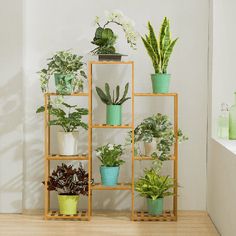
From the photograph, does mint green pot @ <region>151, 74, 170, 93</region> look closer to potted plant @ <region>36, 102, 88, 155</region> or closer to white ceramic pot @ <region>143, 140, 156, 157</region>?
white ceramic pot @ <region>143, 140, 156, 157</region>

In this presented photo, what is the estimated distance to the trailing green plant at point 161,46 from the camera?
15.3ft

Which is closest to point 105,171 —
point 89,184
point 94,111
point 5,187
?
point 89,184

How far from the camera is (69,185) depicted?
15.7ft

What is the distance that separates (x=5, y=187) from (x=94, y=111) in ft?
3.22

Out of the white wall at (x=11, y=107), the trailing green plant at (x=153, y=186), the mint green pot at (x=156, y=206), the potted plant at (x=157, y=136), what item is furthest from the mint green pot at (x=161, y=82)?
the white wall at (x=11, y=107)

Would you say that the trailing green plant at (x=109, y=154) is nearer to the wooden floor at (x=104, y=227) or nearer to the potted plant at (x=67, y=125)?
the potted plant at (x=67, y=125)

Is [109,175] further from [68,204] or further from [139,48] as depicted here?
[139,48]

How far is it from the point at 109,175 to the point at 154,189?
14.8 inches

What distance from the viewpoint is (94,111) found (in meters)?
5.08

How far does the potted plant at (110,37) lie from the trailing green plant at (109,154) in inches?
28.1

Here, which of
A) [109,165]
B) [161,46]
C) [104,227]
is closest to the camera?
[104,227]

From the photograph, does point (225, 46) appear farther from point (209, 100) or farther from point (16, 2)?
point (16, 2)

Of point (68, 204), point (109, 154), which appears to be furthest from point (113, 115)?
point (68, 204)

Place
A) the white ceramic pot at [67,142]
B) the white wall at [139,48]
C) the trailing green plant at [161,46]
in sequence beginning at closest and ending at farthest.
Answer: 1. the trailing green plant at [161,46]
2. the white ceramic pot at [67,142]
3. the white wall at [139,48]
